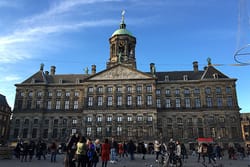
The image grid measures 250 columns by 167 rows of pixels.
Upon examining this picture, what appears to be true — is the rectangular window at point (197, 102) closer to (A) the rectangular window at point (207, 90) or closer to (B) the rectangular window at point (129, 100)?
(A) the rectangular window at point (207, 90)

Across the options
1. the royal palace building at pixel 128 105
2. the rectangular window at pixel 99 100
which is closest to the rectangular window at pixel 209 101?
the royal palace building at pixel 128 105

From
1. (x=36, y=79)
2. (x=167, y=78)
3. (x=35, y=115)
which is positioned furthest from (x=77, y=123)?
(x=167, y=78)

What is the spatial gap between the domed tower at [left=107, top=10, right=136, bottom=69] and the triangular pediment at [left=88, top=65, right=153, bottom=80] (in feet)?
8.26

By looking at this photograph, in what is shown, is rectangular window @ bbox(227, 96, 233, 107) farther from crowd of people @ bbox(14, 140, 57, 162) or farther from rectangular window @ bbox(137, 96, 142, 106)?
crowd of people @ bbox(14, 140, 57, 162)

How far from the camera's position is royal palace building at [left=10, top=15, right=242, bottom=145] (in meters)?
47.3

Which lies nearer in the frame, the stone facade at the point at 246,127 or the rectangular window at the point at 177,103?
the rectangular window at the point at 177,103

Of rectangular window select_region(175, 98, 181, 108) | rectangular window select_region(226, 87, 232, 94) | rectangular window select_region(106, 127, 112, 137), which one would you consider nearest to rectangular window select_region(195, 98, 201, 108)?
rectangular window select_region(175, 98, 181, 108)

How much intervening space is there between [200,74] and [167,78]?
8495 mm

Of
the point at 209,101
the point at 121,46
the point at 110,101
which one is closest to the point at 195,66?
the point at 209,101

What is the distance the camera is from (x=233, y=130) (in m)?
46.8

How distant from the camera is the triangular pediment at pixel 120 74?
166 ft

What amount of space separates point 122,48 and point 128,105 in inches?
612

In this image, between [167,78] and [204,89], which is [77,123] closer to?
[167,78]

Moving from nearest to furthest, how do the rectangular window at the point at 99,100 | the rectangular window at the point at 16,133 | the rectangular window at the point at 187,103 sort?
the rectangular window at the point at 99,100, the rectangular window at the point at 187,103, the rectangular window at the point at 16,133
